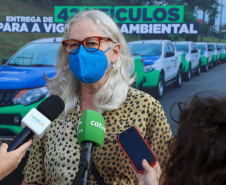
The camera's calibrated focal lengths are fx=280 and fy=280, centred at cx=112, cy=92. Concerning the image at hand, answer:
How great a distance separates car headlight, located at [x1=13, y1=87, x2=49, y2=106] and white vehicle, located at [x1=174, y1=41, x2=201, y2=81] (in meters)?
1.61

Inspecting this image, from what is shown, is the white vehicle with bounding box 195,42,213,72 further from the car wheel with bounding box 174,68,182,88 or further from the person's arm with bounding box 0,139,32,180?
the person's arm with bounding box 0,139,32,180

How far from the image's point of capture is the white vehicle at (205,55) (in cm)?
312

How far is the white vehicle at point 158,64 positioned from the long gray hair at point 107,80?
1308mm

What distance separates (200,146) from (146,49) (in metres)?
2.62

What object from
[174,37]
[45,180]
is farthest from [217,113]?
[174,37]

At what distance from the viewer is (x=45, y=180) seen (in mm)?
1703

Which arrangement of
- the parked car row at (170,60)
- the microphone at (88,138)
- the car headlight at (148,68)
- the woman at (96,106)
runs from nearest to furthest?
the microphone at (88,138), the woman at (96,106), the parked car row at (170,60), the car headlight at (148,68)

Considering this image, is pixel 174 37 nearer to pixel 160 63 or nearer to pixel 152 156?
pixel 160 63

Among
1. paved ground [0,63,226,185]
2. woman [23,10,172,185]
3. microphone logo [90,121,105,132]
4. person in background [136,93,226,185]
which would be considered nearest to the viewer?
person in background [136,93,226,185]

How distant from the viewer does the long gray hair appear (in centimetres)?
170

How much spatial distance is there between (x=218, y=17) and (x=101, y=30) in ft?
5.94

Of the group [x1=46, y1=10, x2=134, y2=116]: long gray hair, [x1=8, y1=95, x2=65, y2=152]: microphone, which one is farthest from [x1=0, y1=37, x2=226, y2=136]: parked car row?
[x1=8, y1=95, x2=65, y2=152]: microphone

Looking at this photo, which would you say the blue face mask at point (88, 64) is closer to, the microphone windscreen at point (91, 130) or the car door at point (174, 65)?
the microphone windscreen at point (91, 130)

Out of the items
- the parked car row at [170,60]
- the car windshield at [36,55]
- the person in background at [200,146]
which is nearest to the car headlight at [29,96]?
the car windshield at [36,55]
